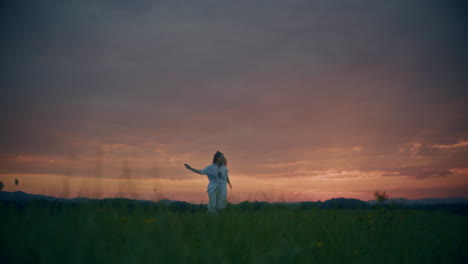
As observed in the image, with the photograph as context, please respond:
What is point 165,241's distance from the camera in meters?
3.06

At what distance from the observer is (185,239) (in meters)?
3.58

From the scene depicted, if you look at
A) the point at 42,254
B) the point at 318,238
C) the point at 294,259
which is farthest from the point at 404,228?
the point at 42,254

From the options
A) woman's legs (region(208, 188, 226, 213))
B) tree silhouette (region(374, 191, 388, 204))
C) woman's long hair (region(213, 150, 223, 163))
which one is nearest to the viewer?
tree silhouette (region(374, 191, 388, 204))

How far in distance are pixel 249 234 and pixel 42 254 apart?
252cm

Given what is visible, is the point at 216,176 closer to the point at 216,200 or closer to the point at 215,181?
the point at 215,181

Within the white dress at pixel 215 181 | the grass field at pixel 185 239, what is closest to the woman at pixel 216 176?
the white dress at pixel 215 181

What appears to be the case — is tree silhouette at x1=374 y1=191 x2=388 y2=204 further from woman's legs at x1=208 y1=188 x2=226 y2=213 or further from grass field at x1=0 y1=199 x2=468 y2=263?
woman's legs at x1=208 y1=188 x2=226 y2=213

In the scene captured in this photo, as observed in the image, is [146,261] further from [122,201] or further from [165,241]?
[122,201]

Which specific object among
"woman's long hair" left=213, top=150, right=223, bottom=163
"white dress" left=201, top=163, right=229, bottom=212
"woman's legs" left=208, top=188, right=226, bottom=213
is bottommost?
"woman's legs" left=208, top=188, right=226, bottom=213

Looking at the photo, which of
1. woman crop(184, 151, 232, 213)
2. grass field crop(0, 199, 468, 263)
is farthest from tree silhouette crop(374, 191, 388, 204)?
woman crop(184, 151, 232, 213)

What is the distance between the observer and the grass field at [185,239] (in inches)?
111

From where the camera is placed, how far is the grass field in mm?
2812

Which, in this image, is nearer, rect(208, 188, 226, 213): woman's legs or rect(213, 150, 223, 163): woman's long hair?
rect(208, 188, 226, 213): woman's legs

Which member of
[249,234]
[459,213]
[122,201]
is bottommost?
[459,213]
